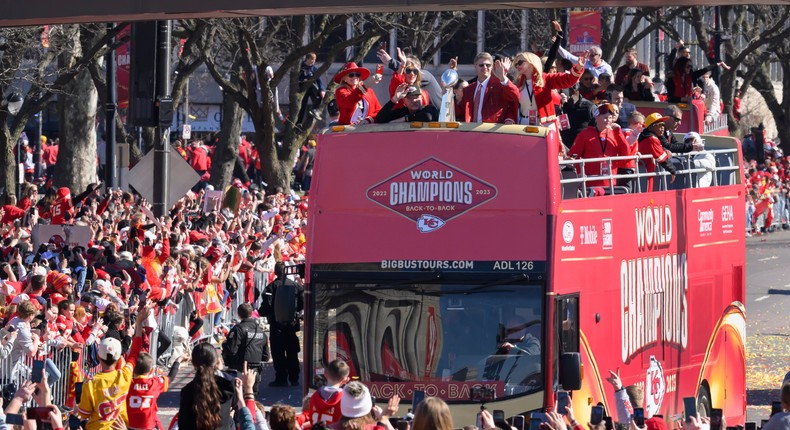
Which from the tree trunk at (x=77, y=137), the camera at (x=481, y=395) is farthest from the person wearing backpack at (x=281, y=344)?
the tree trunk at (x=77, y=137)

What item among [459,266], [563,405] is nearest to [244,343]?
[459,266]

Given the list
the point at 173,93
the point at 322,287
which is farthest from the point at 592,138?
the point at 173,93

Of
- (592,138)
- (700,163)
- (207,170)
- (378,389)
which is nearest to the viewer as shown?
(378,389)

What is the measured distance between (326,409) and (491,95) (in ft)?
14.3

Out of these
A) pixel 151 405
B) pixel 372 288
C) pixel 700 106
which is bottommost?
pixel 151 405

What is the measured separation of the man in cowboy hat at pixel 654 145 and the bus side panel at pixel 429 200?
2.75 metres

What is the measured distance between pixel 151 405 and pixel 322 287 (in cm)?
220

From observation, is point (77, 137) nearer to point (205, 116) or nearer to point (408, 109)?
point (408, 109)

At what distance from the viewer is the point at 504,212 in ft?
41.0

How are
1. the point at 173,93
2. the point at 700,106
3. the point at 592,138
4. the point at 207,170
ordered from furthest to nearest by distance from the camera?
1. the point at 207,170
2. the point at 173,93
3. the point at 700,106
4. the point at 592,138

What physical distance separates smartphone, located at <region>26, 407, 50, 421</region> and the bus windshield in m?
3.85

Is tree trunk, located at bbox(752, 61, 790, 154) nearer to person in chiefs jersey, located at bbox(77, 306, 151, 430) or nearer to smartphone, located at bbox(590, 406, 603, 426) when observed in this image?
person in chiefs jersey, located at bbox(77, 306, 151, 430)

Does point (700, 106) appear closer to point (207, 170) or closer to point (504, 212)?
point (504, 212)

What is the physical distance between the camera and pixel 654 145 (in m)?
15.4
